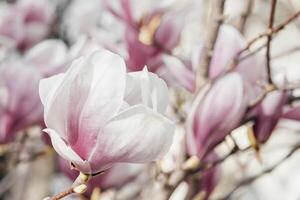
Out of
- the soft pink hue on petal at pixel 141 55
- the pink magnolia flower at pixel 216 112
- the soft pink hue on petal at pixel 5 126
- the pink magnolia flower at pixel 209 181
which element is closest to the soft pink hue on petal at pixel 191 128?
the pink magnolia flower at pixel 216 112

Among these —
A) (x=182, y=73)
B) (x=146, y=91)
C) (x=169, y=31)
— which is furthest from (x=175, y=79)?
(x=146, y=91)

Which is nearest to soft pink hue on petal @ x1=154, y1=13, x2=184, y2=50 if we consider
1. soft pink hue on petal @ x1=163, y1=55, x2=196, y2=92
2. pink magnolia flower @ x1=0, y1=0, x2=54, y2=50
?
soft pink hue on petal @ x1=163, y1=55, x2=196, y2=92

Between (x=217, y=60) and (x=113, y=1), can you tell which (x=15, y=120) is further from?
(x=217, y=60)

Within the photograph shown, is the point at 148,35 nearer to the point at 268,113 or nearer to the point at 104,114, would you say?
→ the point at 268,113

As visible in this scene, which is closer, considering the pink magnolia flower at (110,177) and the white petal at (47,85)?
the white petal at (47,85)

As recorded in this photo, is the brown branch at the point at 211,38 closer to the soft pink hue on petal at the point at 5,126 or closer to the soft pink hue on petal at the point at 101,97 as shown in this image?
the soft pink hue on petal at the point at 101,97

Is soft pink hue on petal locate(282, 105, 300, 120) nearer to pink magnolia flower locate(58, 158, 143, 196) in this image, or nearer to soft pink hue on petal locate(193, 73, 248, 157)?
soft pink hue on petal locate(193, 73, 248, 157)

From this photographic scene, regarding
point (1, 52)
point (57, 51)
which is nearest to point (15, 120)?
point (57, 51)
